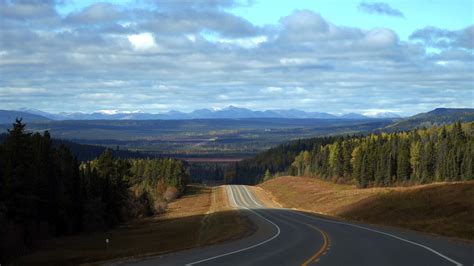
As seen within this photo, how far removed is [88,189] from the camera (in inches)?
3019

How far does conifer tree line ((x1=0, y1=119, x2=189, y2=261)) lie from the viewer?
51.8m

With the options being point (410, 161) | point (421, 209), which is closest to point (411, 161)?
point (410, 161)

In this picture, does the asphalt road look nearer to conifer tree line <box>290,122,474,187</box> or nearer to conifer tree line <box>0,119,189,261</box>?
conifer tree line <box>0,119,189,261</box>

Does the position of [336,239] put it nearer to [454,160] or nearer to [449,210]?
[449,210]

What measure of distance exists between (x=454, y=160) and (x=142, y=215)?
64.3 meters

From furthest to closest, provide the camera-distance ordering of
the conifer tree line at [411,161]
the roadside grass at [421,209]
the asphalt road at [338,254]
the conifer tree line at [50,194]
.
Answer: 1. the conifer tree line at [411,161]
2. the conifer tree line at [50,194]
3. the roadside grass at [421,209]
4. the asphalt road at [338,254]

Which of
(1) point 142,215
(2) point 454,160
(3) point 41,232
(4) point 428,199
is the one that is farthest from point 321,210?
(2) point 454,160

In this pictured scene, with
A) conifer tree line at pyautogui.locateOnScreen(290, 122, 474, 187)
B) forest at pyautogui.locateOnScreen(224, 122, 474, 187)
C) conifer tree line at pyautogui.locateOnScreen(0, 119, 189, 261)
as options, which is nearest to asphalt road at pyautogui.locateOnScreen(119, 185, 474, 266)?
conifer tree line at pyautogui.locateOnScreen(0, 119, 189, 261)

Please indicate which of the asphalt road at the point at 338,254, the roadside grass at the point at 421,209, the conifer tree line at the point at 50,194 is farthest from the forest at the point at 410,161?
the asphalt road at the point at 338,254

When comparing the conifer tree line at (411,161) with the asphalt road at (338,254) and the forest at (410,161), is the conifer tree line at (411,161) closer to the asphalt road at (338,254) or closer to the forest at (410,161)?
the forest at (410,161)

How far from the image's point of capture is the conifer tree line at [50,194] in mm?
51844

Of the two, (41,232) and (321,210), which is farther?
(321,210)

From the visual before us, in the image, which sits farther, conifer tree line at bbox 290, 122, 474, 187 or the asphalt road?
conifer tree line at bbox 290, 122, 474, 187

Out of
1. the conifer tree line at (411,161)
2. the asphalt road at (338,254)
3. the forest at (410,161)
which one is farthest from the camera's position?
the forest at (410,161)
